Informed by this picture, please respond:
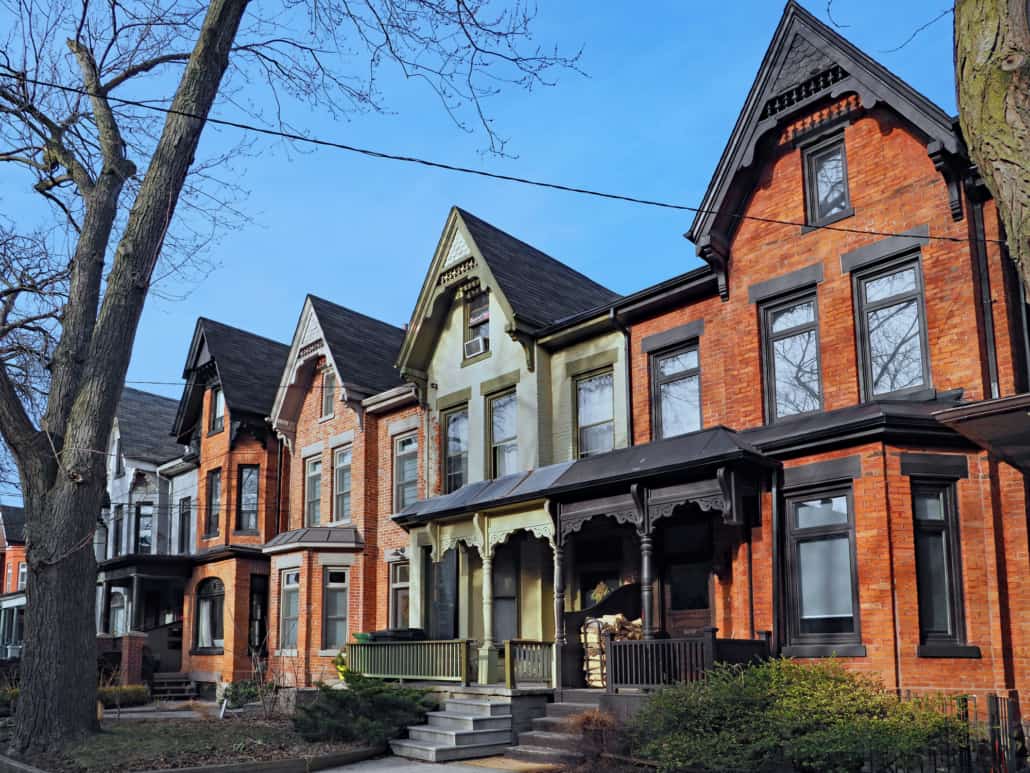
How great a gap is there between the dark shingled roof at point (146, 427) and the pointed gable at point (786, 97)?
1025 inches

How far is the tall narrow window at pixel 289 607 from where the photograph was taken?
2672cm

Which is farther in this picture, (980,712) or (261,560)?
(261,560)

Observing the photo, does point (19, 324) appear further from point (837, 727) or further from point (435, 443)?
point (837, 727)

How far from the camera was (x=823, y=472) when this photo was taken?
46.1 feet

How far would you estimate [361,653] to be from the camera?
20.5 metres

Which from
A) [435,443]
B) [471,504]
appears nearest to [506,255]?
[435,443]

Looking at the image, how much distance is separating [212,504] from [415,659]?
50.5ft

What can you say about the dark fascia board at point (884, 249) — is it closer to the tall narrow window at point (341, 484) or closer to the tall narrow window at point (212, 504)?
the tall narrow window at point (341, 484)

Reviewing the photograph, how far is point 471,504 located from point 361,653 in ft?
13.6

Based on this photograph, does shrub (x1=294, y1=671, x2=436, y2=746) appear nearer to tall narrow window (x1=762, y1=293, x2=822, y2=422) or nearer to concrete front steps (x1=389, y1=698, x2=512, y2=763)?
concrete front steps (x1=389, y1=698, x2=512, y2=763)

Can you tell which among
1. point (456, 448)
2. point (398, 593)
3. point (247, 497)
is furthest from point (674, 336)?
point (247, 497)

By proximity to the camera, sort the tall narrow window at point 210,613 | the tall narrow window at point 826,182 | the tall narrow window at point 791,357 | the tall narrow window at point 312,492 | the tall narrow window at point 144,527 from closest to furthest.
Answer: the tall narrow window at point 791,357 → the tall narrow window at point 826,182 → the tall narrow window at point 312,492 → the tall narrow window at point 210,613 → the tall narrow window at point 144,527

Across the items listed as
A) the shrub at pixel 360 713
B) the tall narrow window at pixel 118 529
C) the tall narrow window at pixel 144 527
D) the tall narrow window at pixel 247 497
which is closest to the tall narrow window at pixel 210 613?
the tall narrow window at pixel 247 497

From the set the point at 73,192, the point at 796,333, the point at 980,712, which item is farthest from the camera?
the point at 73,192
